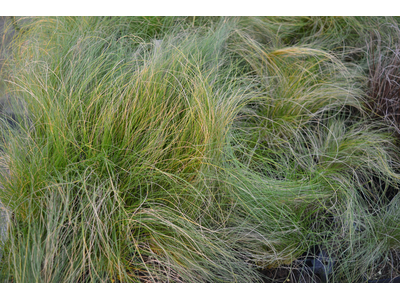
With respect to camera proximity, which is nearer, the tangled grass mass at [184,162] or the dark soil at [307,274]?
the tangled grass mass at [184,162]

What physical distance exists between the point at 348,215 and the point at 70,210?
1.18m

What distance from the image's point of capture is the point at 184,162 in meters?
1.27

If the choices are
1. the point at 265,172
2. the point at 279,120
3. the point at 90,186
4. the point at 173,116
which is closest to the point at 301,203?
the point at 265,172

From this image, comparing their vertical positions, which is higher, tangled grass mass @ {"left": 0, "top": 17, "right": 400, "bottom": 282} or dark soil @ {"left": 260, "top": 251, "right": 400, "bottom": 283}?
tangled grass mass @ {"left": 0, "top": 17, "right": 400, "bottom": 282}

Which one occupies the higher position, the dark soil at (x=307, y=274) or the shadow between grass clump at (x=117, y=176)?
the shadow between grass clump at (x=117, y=176)

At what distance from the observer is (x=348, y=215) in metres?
1.35

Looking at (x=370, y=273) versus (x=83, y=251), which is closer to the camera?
(x=83, y=251)

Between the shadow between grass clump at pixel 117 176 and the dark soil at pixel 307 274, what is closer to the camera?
the shadow between grass clump at pixel 117 176

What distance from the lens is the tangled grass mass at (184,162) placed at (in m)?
1.12

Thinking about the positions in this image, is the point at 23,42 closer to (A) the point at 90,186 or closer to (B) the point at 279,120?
(A) the point at 90,186

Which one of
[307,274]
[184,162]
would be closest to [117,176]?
[184,162]

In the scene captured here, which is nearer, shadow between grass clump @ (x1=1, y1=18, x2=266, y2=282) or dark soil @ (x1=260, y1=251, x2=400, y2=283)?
shadow between grass clump @ (x1=1, y1=18, x2=266, y2=282)

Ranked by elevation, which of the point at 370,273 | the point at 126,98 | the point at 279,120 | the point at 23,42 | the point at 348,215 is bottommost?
the point at 370,273

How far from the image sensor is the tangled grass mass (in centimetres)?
112
